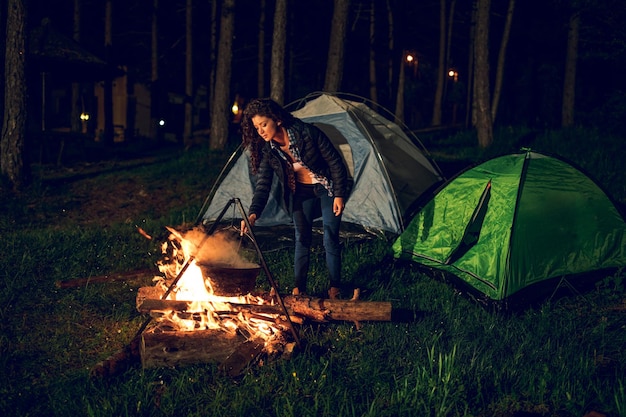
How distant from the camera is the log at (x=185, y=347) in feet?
14.5

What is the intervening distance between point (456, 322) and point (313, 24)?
30.6 m

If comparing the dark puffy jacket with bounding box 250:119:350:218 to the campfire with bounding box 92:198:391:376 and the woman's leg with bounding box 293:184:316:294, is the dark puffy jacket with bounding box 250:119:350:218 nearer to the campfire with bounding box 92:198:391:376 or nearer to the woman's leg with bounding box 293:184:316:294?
the woman's leg with bounding box 293:184:316:294

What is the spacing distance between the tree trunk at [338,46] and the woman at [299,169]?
7.92 metres

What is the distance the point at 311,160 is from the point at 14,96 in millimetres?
7869

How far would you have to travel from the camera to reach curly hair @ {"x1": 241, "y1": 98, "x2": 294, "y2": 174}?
498 cm

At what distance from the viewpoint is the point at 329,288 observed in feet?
19.3

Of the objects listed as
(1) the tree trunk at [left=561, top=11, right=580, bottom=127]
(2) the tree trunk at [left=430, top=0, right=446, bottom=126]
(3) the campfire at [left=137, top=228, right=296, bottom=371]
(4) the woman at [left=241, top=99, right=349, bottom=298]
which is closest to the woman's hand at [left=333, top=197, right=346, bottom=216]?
(4) the woman at [left=241, top=99, right=349, bottom=298]

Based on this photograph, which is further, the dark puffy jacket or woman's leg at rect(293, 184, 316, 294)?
woman's leg at rect(293, 184, 316, 294)

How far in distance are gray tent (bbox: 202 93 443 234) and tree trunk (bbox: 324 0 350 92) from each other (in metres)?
4.19

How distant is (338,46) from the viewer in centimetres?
1306

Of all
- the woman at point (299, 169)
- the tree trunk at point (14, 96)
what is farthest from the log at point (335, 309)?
the tree trunk at point (14, 96)

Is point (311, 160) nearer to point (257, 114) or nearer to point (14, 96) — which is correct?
point (257, 114)

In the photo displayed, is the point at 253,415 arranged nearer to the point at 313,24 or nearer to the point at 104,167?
the point at 104,167

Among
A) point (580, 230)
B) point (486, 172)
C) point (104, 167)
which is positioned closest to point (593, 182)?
point (580, 230)
